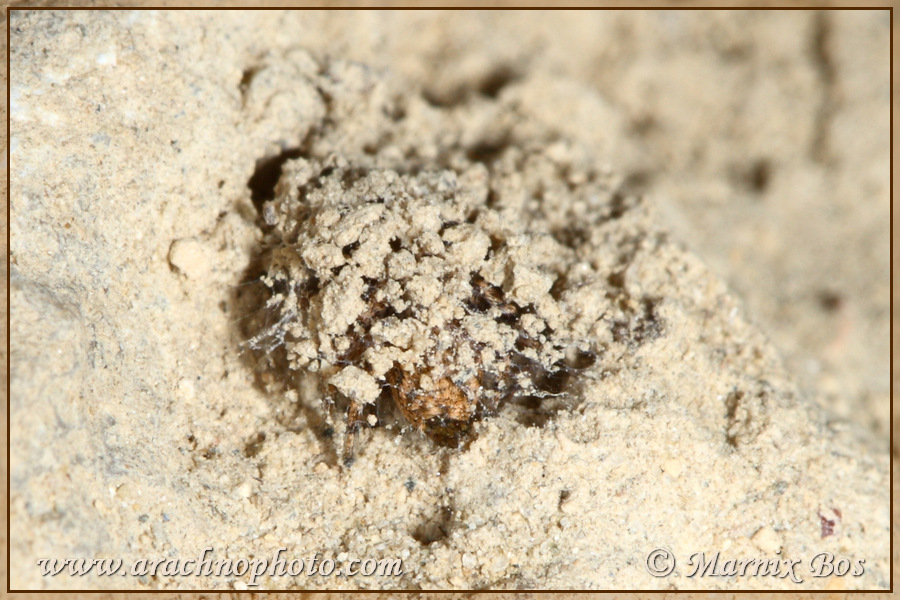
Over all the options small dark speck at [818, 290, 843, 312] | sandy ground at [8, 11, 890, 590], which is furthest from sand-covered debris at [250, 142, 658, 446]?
small dark speck at [818, 290, 843, 312]

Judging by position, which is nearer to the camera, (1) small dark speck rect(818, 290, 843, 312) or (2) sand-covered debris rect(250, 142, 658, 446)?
(2) sand-covered debris rect(250, 142, 658, 446)

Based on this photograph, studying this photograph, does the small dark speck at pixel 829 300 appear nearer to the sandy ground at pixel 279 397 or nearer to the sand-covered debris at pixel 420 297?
the sandy ground at pixel 279 397

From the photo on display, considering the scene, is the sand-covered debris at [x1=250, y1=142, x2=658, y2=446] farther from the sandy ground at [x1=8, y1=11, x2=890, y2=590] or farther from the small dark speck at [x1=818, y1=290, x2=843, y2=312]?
the small dark speck at [x1=818, y1=290, x2=843, y2=312]

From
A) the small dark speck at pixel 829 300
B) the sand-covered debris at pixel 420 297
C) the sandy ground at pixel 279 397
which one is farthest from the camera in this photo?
the small dark speck at pixel 829 300

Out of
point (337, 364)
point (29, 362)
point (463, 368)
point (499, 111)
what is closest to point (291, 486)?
point (337, 364)

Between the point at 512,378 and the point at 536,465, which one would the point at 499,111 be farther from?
the point at 536,465

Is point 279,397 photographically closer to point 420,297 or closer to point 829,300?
point 420,297

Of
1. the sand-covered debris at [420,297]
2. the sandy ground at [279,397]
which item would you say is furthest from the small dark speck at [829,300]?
the sand-covered debris at [420,297]

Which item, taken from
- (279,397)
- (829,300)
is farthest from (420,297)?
(829,300)

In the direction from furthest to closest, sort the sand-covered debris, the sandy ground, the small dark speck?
the small dark speck
the sand-covered debris
the sandy ground
